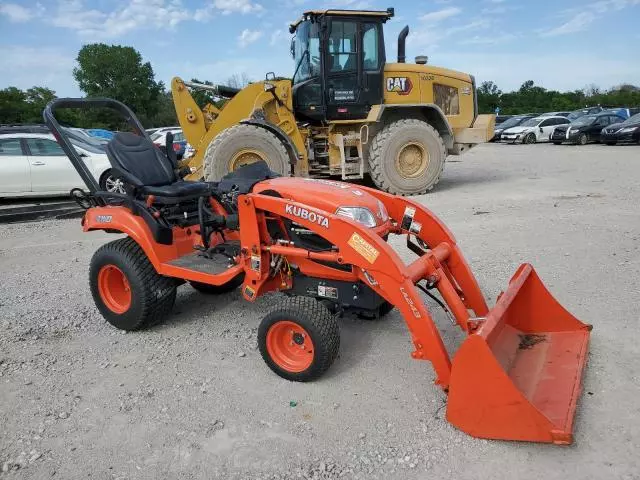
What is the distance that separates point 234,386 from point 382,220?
57.4 inches

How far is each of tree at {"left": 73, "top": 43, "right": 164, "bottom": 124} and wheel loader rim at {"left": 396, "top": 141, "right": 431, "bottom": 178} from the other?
130 feet

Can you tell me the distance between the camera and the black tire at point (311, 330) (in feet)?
10.2

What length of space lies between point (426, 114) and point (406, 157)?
43.8 inches

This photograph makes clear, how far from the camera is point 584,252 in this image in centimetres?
542

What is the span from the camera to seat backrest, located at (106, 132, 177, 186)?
409cm

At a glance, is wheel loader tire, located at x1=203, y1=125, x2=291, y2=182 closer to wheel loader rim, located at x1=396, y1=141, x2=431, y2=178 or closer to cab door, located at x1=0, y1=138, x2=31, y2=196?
wheel loader rim, located at x1=396, y1=141, x2=431, y2=178

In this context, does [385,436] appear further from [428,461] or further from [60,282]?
[60,282]

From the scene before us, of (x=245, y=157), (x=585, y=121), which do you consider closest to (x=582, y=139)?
(x=585, y=121)

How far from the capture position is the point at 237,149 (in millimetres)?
8906

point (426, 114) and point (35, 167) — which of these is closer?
point (35, 167)

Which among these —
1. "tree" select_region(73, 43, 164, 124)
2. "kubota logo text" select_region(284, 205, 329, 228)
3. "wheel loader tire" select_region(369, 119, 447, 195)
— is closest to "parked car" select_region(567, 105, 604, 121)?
"wheel loader tire" select_region(369, 119, 447, 195)

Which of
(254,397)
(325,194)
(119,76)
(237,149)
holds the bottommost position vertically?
(254,397)

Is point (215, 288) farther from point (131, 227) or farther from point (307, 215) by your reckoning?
point (307, 215)

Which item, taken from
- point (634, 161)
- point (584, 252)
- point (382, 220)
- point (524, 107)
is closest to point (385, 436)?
point (382, 220)
